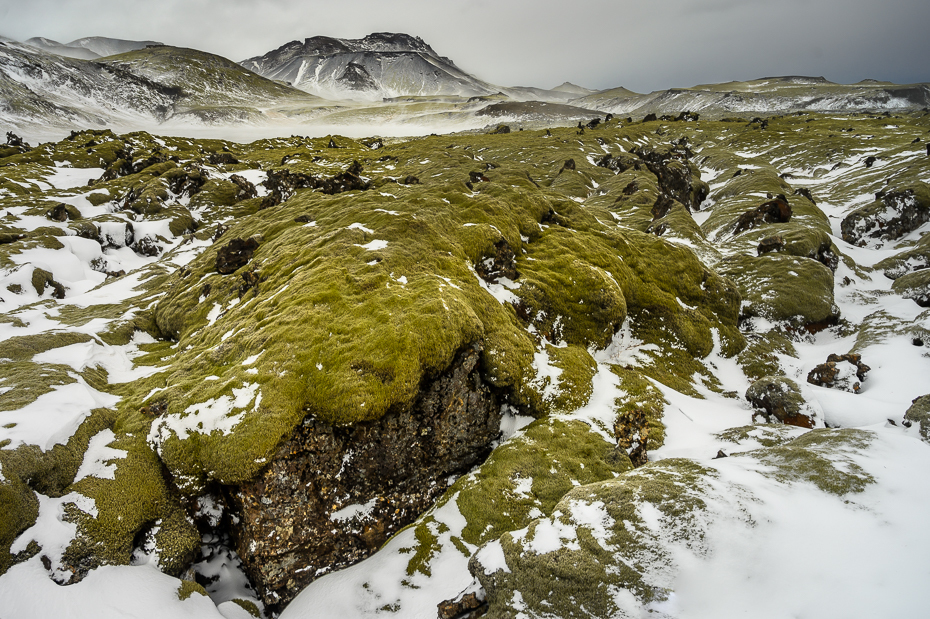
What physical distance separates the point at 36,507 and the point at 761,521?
20.4 m

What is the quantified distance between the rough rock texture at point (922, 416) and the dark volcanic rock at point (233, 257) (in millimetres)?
34492

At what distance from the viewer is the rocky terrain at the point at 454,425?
391 inches

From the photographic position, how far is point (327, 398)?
14359 millimetres

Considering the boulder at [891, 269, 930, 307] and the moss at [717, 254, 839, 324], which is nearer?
the moss at [717, 254, 839, 324]

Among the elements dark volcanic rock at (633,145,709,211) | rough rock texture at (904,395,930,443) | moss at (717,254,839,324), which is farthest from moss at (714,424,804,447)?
dark volcanic rock at (633,145,709,211)

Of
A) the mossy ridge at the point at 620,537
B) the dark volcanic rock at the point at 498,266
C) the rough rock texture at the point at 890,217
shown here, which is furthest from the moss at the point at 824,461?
the rough rock texture at the point at 890,217

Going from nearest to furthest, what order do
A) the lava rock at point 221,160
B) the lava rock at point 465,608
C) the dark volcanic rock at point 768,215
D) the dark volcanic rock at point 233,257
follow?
the lava rock at point 465,608 < the dark volcanic rock at point 233,257 < the dark volcanic rock at point 768,215 < the lava rock at point 221,160

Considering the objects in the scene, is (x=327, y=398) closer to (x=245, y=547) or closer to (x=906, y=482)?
(x=245, y=547)

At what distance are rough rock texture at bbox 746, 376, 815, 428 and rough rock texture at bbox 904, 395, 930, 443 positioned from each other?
17.7 ft

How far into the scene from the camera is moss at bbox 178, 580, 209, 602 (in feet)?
40.0

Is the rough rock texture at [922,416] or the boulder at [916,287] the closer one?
the rough rock texture at [922,416]

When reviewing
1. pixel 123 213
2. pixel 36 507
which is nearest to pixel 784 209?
pixel 36 507

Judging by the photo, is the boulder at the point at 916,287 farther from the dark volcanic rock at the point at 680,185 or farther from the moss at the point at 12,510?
the moss at the point at 12,510

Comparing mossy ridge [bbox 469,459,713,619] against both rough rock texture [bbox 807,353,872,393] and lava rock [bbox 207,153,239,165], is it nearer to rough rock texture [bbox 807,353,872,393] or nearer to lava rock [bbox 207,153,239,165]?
rough rock texture [bbox 807,353,872,393]
